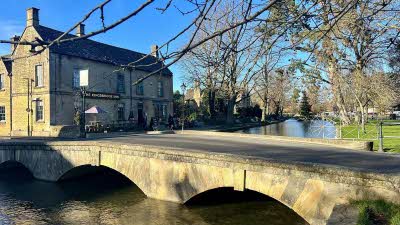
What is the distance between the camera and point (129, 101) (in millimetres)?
39531

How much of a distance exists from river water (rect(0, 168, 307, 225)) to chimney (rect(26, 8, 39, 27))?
1930cm

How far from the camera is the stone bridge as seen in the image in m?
7.82

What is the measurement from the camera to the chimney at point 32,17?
31938 mm

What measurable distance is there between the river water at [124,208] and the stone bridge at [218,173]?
808 mm

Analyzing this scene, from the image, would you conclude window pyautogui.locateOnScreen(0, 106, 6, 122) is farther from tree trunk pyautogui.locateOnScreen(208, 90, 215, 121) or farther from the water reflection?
tree trunk pyautogui.locateOnScreen(208, 90, 215, 121)

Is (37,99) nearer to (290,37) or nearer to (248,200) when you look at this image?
(248,200)

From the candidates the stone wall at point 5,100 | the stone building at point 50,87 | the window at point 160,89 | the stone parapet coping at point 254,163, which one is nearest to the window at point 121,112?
the stone building at point 50,87

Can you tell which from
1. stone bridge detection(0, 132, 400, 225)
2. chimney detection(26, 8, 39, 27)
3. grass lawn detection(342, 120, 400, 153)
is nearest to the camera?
stone bridge detection(0, 132, 400, 225)

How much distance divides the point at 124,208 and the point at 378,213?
8806mm

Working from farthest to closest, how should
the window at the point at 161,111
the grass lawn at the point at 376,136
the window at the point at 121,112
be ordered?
the window at the point at 161,111
the window at the point at 121,112
the grass lawn at the point at 376,136

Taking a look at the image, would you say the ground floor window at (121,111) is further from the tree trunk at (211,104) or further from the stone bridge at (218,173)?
the stone bridge at (218,173)

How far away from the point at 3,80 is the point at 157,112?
16.8 metres

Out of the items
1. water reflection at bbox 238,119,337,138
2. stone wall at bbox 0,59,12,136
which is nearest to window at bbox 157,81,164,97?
water reflection at bbox 238,119,337,138

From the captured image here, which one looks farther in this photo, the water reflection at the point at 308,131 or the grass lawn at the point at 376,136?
the water reflection at the point at 308,131
